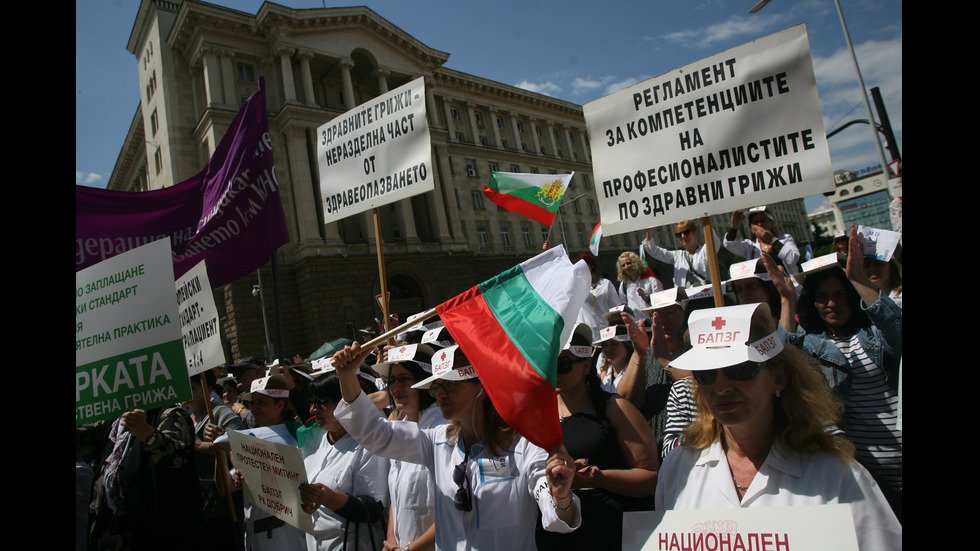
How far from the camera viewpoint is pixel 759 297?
368 cm

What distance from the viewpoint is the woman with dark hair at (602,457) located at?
2.51 meters

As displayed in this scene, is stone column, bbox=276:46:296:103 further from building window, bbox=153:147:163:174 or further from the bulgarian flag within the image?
the bulgarian flag

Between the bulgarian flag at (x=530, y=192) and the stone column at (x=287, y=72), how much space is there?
79.9ft

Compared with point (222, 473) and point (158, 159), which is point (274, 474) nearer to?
point (222, 473)

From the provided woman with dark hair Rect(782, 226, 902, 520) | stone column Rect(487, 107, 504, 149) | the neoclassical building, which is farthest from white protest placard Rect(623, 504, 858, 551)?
stone column Rect(487, 107, 504, 149)

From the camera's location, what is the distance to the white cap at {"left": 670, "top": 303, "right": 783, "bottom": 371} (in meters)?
1.94

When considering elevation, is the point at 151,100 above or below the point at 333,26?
below

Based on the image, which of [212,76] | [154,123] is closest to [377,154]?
[212,76]

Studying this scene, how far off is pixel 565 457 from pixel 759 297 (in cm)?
221

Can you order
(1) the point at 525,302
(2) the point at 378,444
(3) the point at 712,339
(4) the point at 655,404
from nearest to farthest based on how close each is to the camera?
(3) the point at 712,339 → (1) the point at 525,302 → (2) the point at 378,444 → (4) the point at 655,404

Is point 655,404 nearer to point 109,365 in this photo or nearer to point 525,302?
point 525,302

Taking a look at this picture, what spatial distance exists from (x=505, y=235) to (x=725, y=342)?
125 ft

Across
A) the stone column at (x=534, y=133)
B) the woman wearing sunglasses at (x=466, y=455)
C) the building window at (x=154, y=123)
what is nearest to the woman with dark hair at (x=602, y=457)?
the woman wearing sunglasses at (x=466, y=455)

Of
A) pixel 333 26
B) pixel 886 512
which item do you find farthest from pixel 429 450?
pixel 333 26
